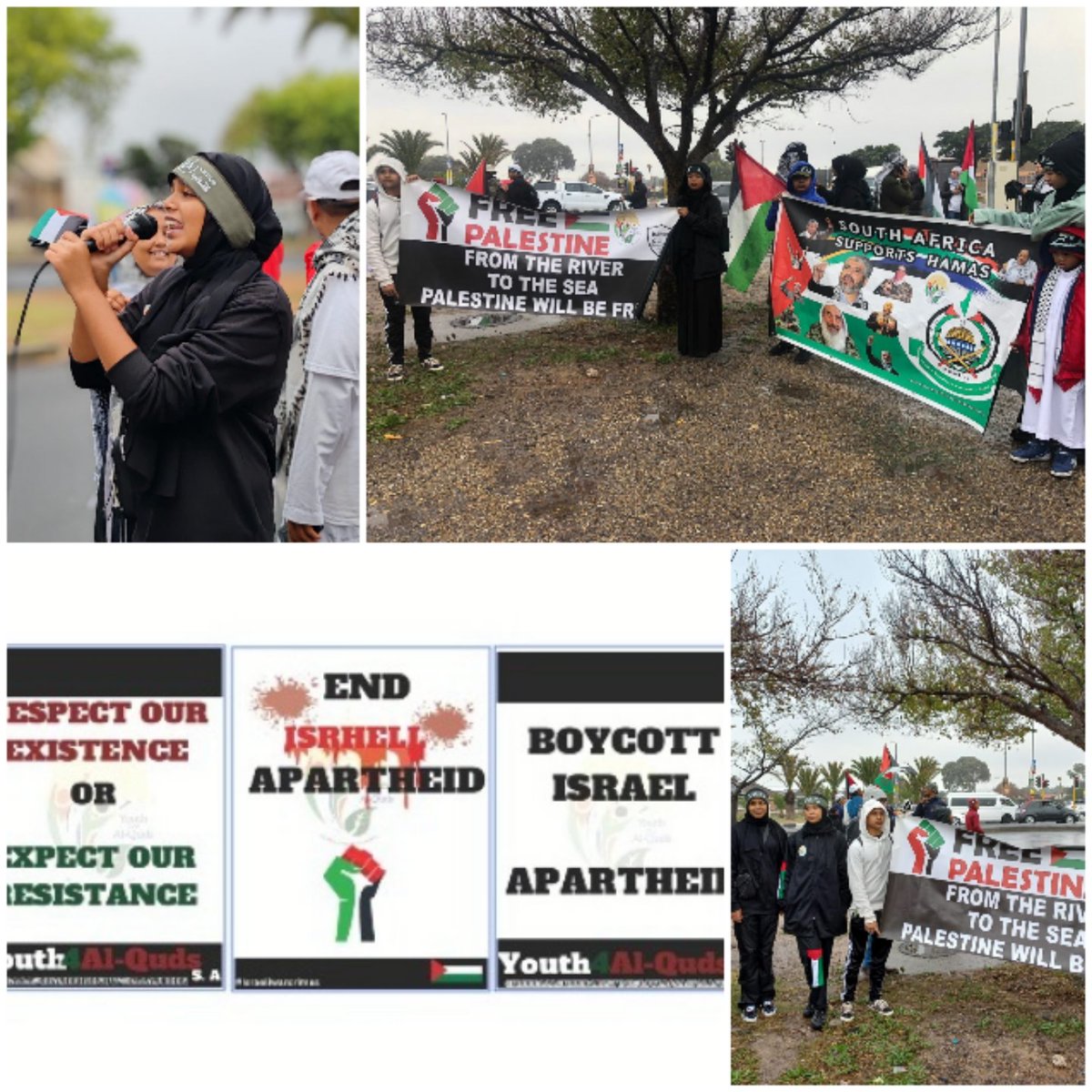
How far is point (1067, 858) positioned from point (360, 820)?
9.73 ft

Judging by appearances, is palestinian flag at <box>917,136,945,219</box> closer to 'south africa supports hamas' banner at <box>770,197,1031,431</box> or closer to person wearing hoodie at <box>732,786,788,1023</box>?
'south africa supports hamas' banner at <box>770,197,1031,431</box>

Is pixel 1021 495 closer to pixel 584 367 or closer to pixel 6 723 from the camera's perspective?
pixel 584 367

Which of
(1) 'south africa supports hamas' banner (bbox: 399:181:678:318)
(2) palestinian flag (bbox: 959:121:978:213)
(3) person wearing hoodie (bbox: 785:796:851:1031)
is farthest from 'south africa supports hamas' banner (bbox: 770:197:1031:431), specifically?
(3) person wearing hoodie (bbox: 785:796:851:1031)

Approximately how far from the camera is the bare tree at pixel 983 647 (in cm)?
595

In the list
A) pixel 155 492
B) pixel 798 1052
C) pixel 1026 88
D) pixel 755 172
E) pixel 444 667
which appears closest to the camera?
pixel 155 492

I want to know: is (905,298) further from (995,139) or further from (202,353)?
(202,353)

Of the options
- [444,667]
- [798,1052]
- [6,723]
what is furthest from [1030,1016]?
[6,723]

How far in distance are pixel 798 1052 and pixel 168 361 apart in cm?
382

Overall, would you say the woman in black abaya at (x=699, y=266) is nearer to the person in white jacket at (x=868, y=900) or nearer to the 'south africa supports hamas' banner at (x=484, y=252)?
the 'south africa supports hamas' banner at (x=484, y=252)

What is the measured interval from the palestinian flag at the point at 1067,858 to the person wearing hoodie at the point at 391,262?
382 centimetres

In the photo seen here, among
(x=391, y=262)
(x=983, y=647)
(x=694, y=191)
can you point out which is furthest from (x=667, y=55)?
(x=983, y=647)

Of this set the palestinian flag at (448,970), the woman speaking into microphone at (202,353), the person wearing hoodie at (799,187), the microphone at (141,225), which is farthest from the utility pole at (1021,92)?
the palestinian flag at (448,970)

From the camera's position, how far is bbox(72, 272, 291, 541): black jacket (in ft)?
14.9

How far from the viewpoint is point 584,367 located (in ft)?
24.2
